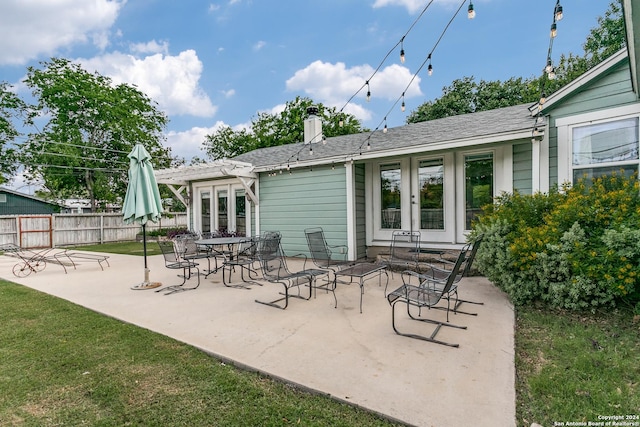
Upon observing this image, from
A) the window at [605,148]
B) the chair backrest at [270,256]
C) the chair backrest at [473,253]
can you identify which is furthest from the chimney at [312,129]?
the chair backrest at [473,253]

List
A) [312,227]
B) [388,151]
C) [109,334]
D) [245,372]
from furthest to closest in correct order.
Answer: [312,227], [388,151], [109,334], [245,372]

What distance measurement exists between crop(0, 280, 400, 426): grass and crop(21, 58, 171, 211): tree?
17323 millimetres

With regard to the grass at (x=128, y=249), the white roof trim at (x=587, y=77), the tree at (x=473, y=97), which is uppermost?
the tree at (x=473, y=97)

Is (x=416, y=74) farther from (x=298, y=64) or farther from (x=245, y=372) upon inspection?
(x=298, y=64)

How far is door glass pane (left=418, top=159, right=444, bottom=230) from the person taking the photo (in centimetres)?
711

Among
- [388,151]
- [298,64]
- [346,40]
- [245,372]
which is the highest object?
[298,64]

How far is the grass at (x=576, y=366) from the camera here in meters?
2.04

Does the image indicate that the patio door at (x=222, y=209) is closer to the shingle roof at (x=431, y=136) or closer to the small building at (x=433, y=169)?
the small building at (x=433, y=169)

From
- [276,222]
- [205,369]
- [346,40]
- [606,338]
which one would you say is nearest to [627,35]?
[606,338]

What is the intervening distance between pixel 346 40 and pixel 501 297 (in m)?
9.09

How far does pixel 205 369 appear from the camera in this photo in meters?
2.67

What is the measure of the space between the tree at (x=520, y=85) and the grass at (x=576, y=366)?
17.1 m

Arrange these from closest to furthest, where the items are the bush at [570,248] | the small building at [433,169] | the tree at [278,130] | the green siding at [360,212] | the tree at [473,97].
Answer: the bush at [570,248] < the small building at [433,169] < the green siding at [360,212] < the tree at [473,97] < the tree at [278,130]

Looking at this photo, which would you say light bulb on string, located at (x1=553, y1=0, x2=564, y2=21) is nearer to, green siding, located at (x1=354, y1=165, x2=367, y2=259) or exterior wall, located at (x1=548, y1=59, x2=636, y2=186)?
exterior wall, located at (x1=548, y1=59, x2=636, y2=186)
